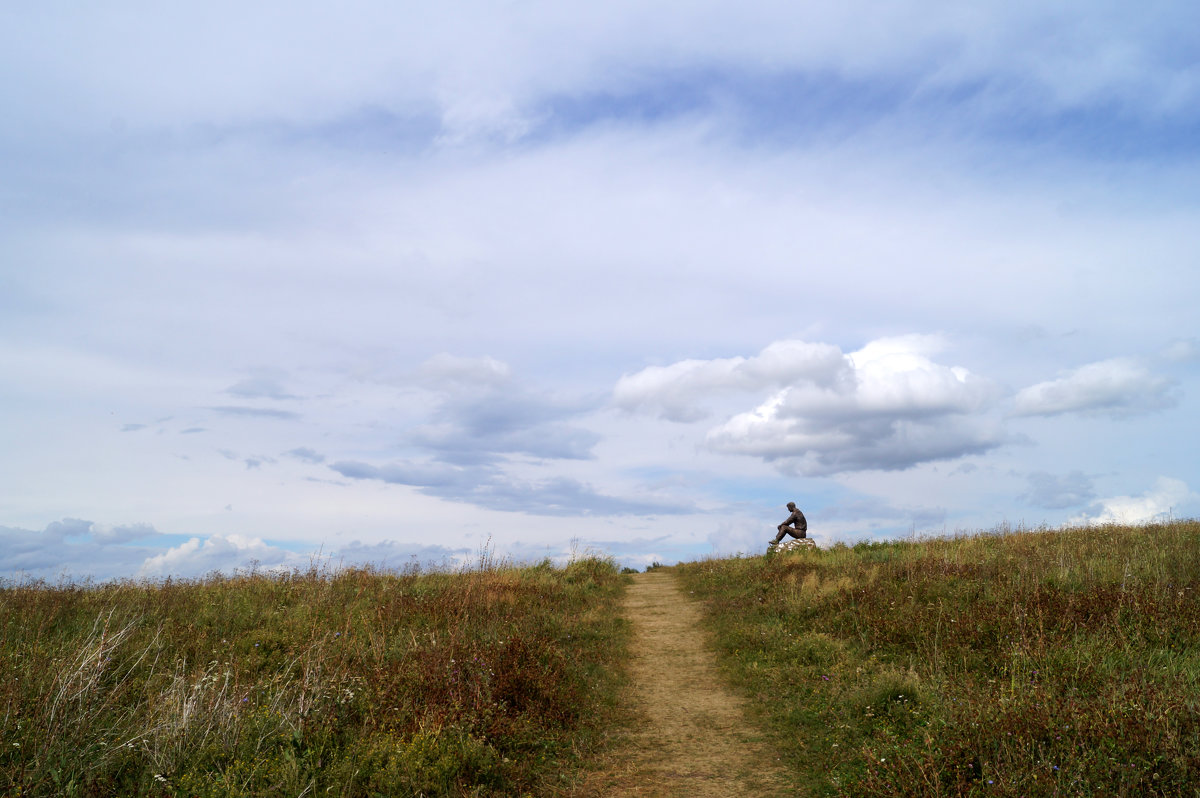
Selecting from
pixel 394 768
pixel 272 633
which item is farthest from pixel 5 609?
pixel 394 768

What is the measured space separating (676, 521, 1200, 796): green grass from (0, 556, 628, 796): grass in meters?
2.65

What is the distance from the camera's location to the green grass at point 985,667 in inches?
214

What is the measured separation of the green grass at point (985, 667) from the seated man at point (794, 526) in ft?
23.0

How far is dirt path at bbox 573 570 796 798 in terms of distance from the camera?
6.70m

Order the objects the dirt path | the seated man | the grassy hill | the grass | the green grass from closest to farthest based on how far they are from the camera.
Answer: the green grass < the grassy hill < the grass < the dirt path < the seated man

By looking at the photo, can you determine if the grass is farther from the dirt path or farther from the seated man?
the seated man

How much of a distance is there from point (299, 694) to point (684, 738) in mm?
4506

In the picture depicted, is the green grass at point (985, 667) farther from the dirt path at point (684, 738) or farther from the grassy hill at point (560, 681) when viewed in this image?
the dirt path at point (684, 738)

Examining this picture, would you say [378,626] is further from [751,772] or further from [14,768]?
[751,772]

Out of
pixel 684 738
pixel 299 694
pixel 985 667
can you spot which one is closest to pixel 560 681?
pixel 684 738

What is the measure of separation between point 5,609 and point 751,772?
40.9ft

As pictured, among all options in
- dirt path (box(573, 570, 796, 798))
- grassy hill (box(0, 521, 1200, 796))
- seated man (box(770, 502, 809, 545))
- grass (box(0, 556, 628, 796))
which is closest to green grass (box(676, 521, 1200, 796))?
grassy hill (box(0, 521, 1200, 796))

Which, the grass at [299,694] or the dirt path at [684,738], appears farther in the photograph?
the dirt path at [684,738]

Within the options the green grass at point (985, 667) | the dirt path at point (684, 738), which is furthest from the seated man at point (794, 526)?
the dirt path at point (684, 738)
